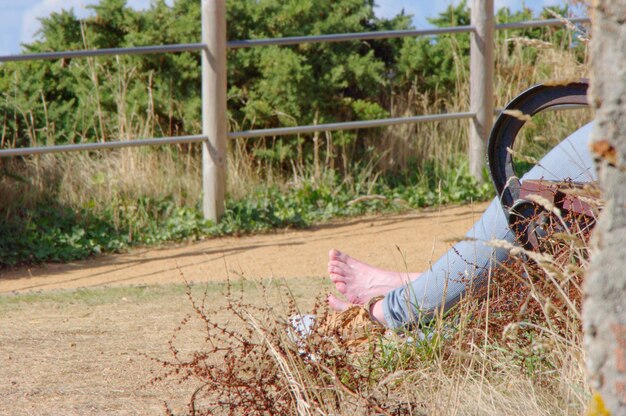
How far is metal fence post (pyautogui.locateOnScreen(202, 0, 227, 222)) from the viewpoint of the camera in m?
5.75

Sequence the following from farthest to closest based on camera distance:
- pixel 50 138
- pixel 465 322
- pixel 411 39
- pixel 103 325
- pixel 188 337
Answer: pixel 411 39
pixel 50 138
pixel 103 325
pixel 188 337
pixel 465 322

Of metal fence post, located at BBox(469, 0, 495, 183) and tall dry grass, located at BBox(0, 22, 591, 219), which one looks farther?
metal fence post, located at BBox(469, 0, 495, 183)

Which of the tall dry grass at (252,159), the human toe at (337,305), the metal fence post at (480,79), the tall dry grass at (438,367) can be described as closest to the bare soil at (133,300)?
the tall dry grass at (438,367)

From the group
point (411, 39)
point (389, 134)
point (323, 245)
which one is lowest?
point (323, 245)

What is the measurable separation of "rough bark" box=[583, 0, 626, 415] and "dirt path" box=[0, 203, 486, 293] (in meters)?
3.39

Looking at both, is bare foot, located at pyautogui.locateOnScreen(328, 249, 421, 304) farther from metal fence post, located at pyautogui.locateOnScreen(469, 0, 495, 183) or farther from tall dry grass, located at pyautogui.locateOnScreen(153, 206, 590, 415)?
metal fence post, located at pyautogui.locateOnScreen(469, 0, 495, 183)

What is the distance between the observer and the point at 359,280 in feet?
11.5

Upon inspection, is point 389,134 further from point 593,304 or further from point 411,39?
point 593,304

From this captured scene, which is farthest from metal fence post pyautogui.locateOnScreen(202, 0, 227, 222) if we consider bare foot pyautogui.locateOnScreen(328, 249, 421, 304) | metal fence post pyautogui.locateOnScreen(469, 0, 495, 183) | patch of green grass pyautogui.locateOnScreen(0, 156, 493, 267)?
bare foot pyautogui.locateOnScreen(328, 249, 421, 304)

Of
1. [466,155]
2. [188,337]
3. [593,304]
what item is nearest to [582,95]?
[593,304]

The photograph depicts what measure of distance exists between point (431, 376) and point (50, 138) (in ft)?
15.8

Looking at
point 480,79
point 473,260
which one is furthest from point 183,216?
point 473,260

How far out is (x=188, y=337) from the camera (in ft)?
11.5

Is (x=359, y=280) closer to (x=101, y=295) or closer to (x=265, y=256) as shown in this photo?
(x=101, y=295)
